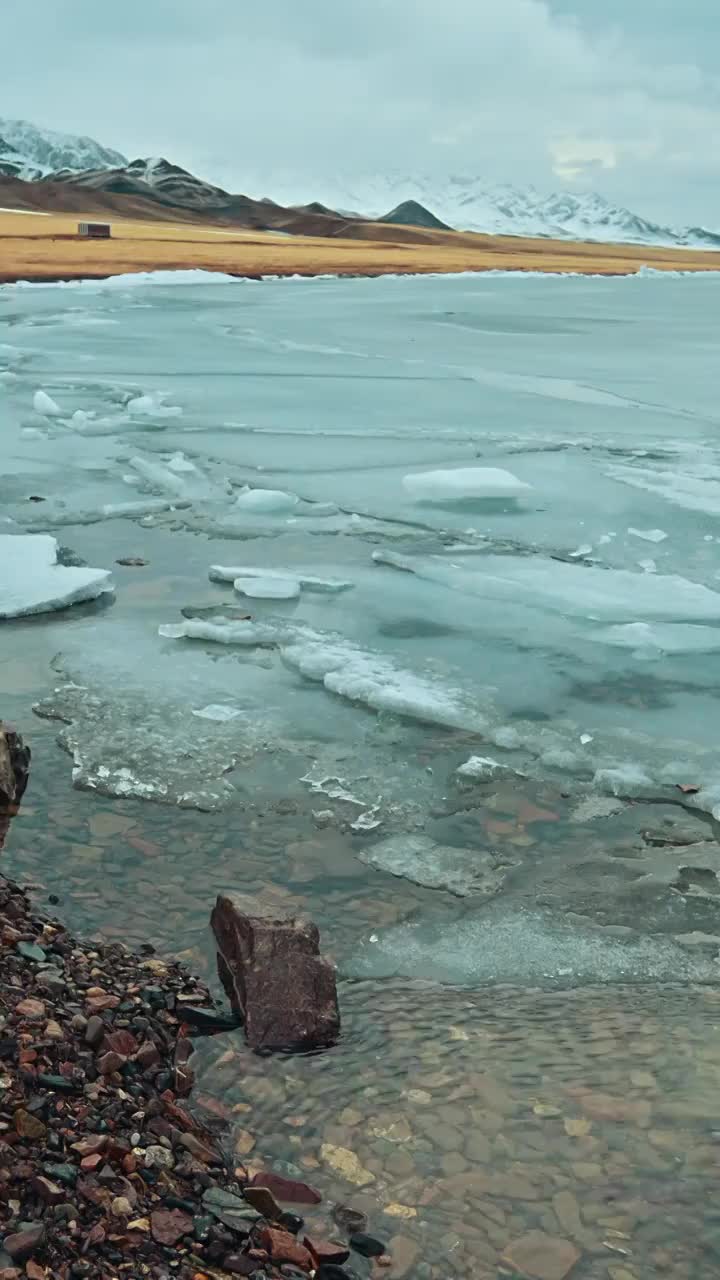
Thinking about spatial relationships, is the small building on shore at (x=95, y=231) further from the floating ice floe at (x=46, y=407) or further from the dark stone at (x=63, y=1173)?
the dark stone at (x=63, y=1173)

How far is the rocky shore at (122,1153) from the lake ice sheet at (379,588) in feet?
3.81

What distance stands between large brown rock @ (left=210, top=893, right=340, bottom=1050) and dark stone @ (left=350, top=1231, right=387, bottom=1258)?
2.33ft

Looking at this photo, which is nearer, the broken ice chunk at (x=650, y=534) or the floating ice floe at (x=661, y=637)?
the floating ice floe at (x=661, y=637)

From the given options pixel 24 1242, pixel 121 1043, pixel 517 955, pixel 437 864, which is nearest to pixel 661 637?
pixel 437 864

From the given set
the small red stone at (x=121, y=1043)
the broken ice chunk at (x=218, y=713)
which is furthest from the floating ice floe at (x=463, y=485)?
the small red stone at (x=121, y=1043)

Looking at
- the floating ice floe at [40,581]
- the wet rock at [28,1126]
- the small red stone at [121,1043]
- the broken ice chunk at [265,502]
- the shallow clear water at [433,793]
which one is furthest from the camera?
the broken ice chunk at [265,502]

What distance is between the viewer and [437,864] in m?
4.40

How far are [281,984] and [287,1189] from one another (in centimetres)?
69

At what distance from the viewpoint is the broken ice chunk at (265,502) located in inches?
393

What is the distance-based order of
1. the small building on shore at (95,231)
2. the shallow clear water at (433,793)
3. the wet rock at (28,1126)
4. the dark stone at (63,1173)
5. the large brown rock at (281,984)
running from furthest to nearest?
1. the small building on shore at (95,231)
2. the large brown rock at (281,984)
3. the shallow clear water at (433,793)
4. the wet rock at (28,1126)
5. the dark stone at (63,1173)

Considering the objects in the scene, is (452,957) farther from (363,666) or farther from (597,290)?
(597,290)

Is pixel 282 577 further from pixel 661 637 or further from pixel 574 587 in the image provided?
pixel 661 637

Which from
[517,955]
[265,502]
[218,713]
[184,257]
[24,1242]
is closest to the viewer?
[24,1242]

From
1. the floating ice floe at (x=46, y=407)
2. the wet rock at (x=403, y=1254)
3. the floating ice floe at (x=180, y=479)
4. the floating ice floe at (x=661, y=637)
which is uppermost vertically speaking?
the floating ice floe at (x=46, y=407)
